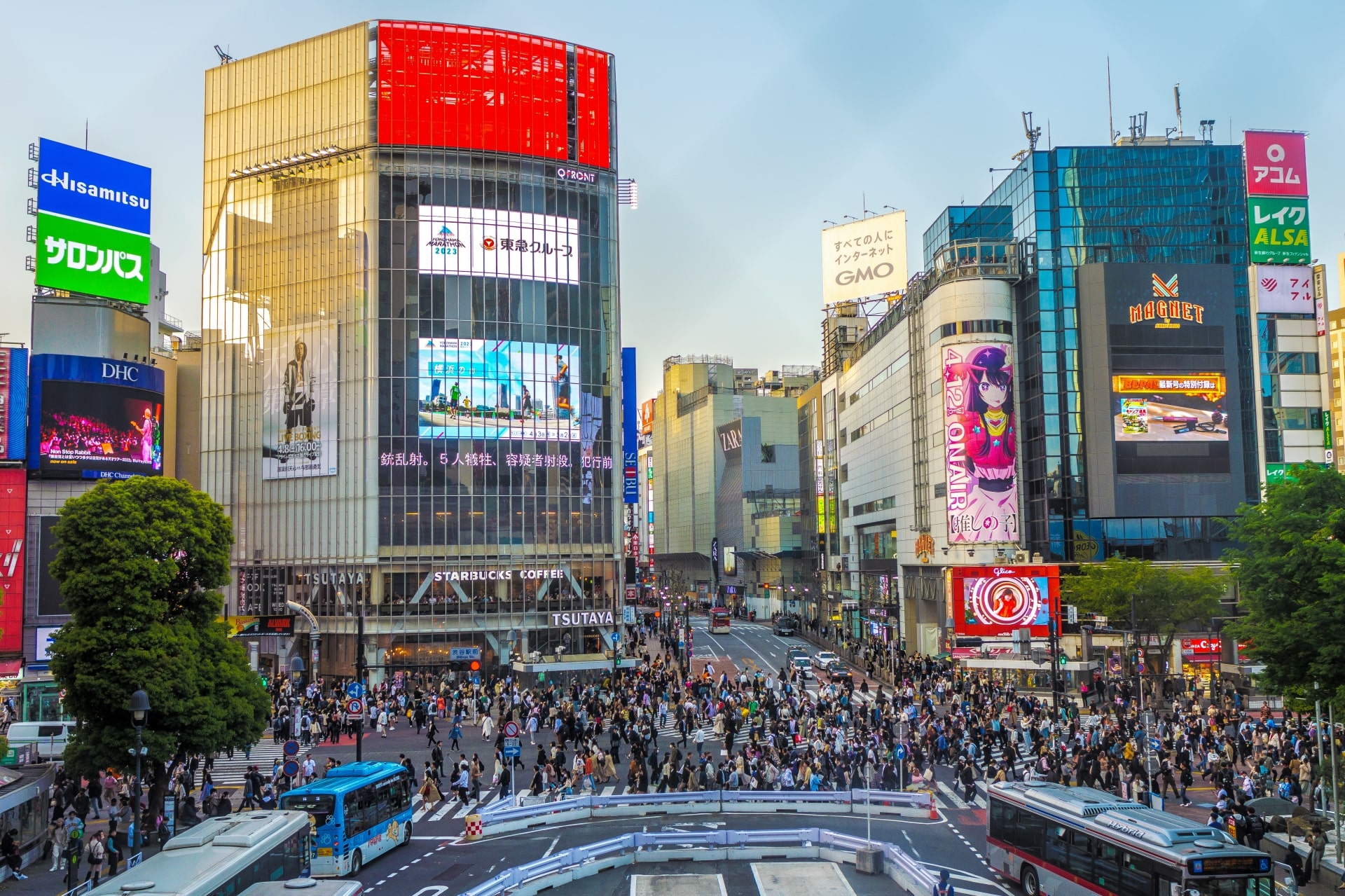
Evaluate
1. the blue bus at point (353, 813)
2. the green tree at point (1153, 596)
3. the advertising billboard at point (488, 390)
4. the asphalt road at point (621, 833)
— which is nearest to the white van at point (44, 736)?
the asphalt road at point (621, 833)

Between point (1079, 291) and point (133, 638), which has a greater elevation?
point (1079, 291)

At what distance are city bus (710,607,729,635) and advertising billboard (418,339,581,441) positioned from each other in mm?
36061

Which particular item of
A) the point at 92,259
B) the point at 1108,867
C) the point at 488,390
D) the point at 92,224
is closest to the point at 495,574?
the point at 488,390

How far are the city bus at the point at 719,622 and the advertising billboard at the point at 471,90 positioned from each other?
45.5 meters

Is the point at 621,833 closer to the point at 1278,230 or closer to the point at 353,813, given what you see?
the point at 353,813

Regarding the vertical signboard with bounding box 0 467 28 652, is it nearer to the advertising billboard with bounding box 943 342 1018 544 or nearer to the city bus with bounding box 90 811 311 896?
the city bus with bounding box 90 811 311 896

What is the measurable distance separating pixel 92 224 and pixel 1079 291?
56638 millimetres

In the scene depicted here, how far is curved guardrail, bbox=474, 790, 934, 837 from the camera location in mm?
30484

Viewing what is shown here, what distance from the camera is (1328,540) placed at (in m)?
27.6

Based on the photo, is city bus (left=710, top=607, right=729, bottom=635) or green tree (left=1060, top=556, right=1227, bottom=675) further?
city bus (left=710, top=607, right=729, bottom=635)

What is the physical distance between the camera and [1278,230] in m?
68.1

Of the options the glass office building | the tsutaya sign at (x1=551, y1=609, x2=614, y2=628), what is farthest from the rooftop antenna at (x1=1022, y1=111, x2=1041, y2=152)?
the tsutaya sign at (x1=551, y1=609, x2=614, y2=628)

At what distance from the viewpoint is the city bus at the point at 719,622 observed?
101062mm

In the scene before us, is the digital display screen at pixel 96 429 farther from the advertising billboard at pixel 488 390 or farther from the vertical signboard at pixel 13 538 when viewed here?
the advertising billboard at pixel 488 390
